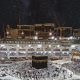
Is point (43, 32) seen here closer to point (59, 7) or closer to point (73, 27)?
point (59, 7)

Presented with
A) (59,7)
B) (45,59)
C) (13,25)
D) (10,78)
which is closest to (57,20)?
(59,7)

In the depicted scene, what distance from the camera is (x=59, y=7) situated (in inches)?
923

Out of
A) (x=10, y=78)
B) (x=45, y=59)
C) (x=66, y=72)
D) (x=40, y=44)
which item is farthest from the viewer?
(x=40, y=44)

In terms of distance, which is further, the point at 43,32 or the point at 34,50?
the point at 43,32

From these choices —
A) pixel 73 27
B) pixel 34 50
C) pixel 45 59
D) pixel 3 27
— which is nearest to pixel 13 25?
pixel 3 27

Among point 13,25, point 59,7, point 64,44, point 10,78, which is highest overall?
point 59,7

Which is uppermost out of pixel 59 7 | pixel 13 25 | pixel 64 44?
pixel 59 7

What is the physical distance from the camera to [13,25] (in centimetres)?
2548

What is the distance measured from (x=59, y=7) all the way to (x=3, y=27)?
654cm

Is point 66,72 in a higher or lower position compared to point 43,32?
lower

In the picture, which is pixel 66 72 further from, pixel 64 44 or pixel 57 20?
pixel 57 20

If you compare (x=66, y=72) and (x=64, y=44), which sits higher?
(x=64, y=44)

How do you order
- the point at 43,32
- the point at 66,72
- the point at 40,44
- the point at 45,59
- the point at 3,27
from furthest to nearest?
the point at 3,27, the point at 43,32, the point at 40,44, the point at 45,59, the point at 66,72

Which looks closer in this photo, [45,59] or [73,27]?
[45,59]
